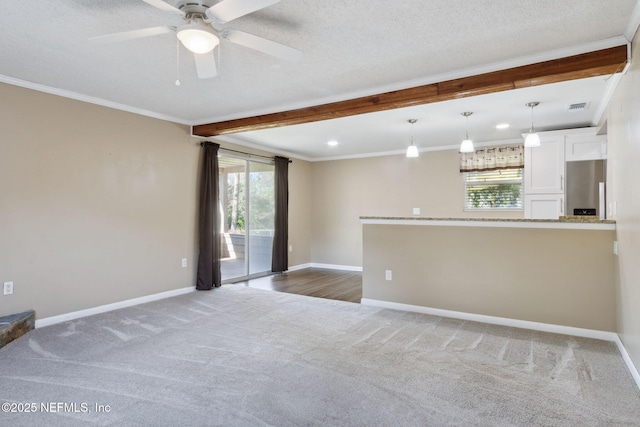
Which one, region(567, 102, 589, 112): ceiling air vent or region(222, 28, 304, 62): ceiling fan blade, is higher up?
region(567, 102, 589, 112): ceiling air vent

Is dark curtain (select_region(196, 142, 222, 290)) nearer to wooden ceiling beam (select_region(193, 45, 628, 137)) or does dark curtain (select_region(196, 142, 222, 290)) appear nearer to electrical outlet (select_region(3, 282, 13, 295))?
wooden ceiling beam (select_region(193, 45, 628, 137))

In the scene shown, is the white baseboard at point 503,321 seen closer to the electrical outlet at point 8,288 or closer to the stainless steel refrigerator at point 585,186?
the stainless steel refrigerator at point 585,186

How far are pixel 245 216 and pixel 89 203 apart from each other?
8.52 ft

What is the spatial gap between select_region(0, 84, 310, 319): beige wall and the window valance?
4460mm

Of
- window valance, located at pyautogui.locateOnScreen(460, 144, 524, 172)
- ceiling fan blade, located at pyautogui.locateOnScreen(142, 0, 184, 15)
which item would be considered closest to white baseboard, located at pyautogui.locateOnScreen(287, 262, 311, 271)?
window valance, located at pyautogui.locateOnScreen(460, 144, 524, 172)

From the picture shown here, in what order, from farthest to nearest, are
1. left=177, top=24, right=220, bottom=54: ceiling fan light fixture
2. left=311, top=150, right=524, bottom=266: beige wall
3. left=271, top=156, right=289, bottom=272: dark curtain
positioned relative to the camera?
left=271, top=156, right=289, bottom=272: dark curtain
left=311, top=150, right=524, bottom=266: beige wall
left=177, top=24, right=220, bottom=54: ceiling fan light fixture

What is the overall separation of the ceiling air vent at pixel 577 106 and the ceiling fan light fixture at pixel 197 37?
13.0 ft

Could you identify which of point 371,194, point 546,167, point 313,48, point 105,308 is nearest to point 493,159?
point 546,167

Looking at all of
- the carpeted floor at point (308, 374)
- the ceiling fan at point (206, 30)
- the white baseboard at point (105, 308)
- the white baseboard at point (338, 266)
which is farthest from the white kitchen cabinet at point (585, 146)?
the white baseboard at point (105, 308)

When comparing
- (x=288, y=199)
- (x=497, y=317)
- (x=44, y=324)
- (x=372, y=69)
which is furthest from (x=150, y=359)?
(x=288, y=199)

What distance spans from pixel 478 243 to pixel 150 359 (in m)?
3.41

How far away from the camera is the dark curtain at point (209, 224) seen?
5094 mm

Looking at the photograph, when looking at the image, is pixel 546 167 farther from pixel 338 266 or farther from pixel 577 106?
pixel 338 266

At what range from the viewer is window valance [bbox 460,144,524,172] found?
5504mm
